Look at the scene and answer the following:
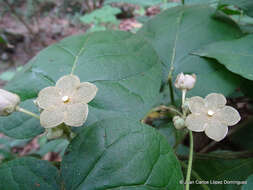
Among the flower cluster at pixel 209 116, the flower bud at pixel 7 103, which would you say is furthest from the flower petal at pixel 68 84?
the flower cluster at pixel 209 116

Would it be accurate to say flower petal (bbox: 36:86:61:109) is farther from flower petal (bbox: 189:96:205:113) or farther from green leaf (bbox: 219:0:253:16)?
green leaf (bbox: 219:0:253:16)

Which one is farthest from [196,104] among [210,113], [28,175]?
[28,175]

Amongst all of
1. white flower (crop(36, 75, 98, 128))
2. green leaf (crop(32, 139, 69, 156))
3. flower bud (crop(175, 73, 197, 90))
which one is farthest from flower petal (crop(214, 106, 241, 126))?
green leaf (crop(32, 139, 69, 156))

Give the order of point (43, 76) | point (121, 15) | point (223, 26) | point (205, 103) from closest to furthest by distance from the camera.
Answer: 1. point (205, 103)
2. point (43, 76)
3. point (223, 26)
4. point (121, 15)

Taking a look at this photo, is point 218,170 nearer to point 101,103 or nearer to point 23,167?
point 101,103

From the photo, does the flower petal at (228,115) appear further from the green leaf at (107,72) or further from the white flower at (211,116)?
the green leaf at (107,72)

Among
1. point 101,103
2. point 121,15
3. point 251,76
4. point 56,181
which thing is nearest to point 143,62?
point 101,103
